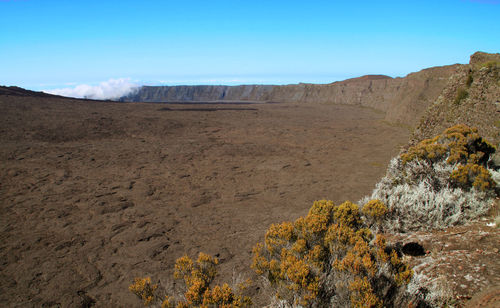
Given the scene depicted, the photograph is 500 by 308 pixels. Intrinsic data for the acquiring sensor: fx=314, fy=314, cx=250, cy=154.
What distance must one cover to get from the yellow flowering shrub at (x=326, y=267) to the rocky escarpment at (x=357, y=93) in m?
10.3

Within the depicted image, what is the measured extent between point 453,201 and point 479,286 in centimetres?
211

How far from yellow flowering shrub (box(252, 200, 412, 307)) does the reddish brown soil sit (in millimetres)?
1085

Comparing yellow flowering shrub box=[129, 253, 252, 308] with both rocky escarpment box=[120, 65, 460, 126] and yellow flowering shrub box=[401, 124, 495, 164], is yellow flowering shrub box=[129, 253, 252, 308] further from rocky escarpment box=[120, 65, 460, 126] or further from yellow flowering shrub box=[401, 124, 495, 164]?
rocky escarpment box=[120, 65, 460, 126]

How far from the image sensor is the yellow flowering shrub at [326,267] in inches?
97.8

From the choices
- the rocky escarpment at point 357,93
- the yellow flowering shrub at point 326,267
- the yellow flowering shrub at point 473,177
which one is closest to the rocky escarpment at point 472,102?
the rocky escarpment at point 357,93

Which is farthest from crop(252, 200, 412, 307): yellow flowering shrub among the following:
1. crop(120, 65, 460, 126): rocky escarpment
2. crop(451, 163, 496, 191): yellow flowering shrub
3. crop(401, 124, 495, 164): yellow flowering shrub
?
crop(120, 65, 460, 126): rocky escarpment

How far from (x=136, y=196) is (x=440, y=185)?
22.3 feet

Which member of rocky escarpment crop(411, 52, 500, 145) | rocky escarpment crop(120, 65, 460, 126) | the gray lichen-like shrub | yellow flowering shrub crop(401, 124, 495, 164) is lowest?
the gray lichen-like shrub

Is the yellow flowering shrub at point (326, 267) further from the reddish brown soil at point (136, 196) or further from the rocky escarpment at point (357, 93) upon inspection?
the rocky escarpment at point (357, 93)

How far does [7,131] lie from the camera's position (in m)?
14.6

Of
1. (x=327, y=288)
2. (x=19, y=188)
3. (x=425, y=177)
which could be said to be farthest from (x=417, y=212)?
(x=19, y=188)

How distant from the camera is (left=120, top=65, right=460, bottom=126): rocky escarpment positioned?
927 inches

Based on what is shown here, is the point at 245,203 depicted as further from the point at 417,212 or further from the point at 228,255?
the point at 417,212

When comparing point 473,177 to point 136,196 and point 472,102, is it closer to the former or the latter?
point 472,102
